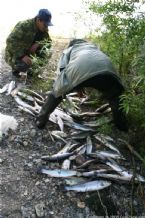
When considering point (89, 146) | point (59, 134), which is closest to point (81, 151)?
point (89, 146)

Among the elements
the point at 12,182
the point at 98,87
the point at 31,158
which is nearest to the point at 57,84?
the point at 98,87

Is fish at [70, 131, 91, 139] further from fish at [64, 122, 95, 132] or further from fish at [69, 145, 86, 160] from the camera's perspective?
fish at [69, 145, 86, 160]

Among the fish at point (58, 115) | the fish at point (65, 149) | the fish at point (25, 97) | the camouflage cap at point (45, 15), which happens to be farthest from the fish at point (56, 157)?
the camouflage cap at point (45, 15)

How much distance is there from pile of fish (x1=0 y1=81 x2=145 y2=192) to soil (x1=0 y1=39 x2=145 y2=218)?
0.09 m

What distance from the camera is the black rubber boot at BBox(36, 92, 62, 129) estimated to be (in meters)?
5.57

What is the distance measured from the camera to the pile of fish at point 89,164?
4.91 m

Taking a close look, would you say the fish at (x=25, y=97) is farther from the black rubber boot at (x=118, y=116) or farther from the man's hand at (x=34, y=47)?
the black rubber boot at (x=118, y=116)

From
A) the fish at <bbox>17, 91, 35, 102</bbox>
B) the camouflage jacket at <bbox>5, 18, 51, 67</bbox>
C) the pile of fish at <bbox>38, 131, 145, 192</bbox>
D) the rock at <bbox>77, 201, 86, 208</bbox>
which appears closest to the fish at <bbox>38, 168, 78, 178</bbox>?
the pile of fish at <bbox>38, 131, 145, 192</bbox>

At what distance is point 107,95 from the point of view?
5641 mm

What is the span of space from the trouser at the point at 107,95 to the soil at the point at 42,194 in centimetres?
46

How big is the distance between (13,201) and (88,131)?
1.61 meters

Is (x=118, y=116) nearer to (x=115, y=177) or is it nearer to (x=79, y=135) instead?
(x=79, y=135)

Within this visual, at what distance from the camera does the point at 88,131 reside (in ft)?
19.1

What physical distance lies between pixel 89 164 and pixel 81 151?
0.32 meters
